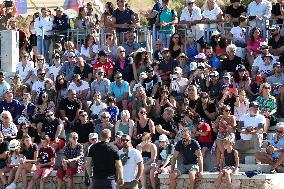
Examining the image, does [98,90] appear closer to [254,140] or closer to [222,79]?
[222,79]

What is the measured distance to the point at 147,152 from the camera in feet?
78.1

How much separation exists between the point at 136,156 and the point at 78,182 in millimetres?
2174

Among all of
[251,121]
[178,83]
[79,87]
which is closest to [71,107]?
[79,87]

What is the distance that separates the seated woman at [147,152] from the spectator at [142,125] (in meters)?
0.51

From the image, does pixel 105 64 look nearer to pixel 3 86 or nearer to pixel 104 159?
pixel 3 86

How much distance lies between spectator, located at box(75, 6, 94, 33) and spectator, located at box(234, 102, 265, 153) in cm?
673

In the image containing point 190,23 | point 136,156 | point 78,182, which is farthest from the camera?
point 190,23

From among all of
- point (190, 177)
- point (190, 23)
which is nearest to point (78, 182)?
point (190, 177)

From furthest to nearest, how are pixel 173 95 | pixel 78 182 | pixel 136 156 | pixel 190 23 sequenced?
pixel 190 23, pixel 173 95, pixel 78 182, pixel 136 156

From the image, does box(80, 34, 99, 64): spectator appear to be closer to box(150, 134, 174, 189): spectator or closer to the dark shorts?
box(150, 134, 174, 189): spectator

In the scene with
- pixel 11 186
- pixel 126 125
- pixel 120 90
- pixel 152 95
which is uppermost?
pixel 120 90

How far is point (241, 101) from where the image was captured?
24.7 metres

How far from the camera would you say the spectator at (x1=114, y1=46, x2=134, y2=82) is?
27.4m

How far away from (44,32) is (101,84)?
12.2 feet
